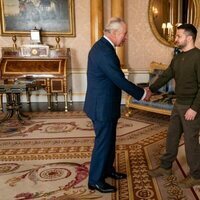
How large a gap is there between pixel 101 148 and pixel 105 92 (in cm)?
50

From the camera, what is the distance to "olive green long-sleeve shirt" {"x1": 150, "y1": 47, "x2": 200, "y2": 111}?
2279mm

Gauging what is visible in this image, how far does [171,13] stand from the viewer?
6.39 meters

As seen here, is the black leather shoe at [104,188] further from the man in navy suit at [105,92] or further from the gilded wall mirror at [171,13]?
the gilded wall mirror at [171,13]

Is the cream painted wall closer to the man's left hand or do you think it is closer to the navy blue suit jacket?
the navy blue suit jacket

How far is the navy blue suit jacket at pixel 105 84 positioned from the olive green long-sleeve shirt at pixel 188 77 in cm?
35

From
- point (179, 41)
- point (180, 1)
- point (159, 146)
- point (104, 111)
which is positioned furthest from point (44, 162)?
point (180, 1)

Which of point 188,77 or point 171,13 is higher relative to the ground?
point 171,13

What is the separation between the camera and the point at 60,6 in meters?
6.25

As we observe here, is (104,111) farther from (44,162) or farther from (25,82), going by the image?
(25,82)

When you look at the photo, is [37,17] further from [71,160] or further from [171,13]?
[71,160]

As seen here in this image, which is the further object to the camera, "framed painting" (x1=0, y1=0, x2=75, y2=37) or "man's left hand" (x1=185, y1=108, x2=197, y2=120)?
"framed painting" (x1=0, y1=0, x2=75, y2=37)

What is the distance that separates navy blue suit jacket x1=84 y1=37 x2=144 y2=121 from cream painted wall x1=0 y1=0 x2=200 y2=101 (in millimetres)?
4311

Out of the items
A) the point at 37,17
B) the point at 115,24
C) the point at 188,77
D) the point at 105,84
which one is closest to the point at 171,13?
the point at 37,17

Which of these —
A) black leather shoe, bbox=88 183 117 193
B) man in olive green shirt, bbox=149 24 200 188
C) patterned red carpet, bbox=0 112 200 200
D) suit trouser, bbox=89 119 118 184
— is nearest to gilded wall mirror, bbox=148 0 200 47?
patterned red carpet, bbox=0 112 200 200
